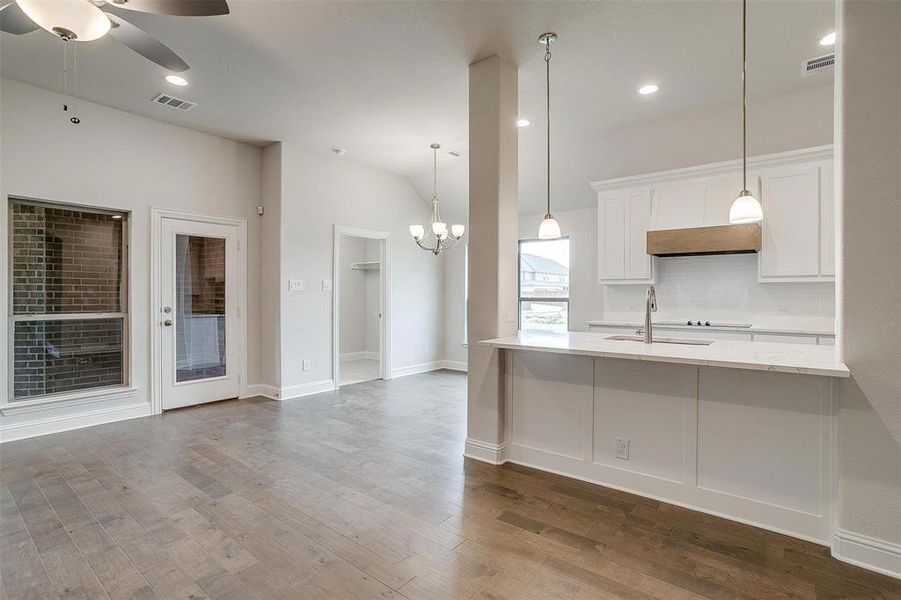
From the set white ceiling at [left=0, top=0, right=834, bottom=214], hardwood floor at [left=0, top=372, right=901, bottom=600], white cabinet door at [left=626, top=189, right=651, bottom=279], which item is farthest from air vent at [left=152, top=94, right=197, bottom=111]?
white cabinet door at [left=626, top=189, right=651, bottom=279]

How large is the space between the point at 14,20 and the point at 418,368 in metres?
5.88

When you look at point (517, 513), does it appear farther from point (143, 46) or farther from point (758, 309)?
point (758, 309)

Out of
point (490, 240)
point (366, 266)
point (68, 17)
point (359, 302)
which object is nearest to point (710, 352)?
point (490, 240)

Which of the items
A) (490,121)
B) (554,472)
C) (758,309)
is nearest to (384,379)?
(554,472)

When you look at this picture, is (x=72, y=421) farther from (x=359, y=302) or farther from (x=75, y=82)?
(x=359, y=302)

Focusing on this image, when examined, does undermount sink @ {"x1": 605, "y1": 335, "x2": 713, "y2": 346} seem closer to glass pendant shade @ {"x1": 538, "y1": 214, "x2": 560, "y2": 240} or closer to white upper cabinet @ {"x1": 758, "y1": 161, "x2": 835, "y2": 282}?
glass pendant shade @ {"x1": 538, "y1": 214, "x2": 560, "y2": 240}

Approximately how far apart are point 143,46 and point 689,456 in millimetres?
3869

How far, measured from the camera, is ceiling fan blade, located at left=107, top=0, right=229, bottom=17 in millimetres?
2109

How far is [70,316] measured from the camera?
4258mm

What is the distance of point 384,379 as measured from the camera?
6652 mm

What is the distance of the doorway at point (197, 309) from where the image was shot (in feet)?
15.8

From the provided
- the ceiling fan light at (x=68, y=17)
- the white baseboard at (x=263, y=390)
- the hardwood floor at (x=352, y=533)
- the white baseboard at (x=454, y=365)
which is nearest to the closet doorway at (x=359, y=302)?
the white baseboard at (x=454, y=365)

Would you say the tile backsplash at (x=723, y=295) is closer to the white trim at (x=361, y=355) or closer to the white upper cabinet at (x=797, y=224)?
the white upper cabinet at (x=797, y=224)

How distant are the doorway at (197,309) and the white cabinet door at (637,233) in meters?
4.76
